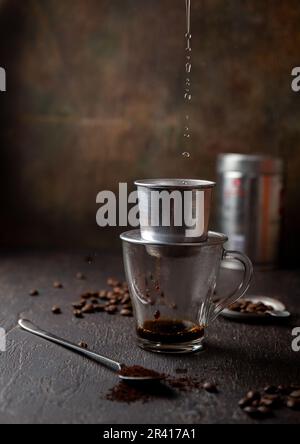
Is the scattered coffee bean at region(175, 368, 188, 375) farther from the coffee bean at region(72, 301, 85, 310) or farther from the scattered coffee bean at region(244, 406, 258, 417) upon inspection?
the coffee bean at region(72, 301, 85, 310)

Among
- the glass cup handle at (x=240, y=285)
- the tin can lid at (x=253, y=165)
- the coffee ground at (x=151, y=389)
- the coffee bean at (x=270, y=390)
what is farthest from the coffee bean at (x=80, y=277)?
the coffee bean at (x=270, y=390)

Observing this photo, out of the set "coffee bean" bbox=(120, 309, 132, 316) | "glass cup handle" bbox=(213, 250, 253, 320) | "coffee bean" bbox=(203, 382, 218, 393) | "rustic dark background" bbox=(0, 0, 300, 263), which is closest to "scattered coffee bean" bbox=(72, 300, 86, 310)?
"coffee bean" bbox=(120, 309, 132, 316)

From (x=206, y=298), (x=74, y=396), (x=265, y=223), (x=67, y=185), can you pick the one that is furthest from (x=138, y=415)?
(x=67, y=185)

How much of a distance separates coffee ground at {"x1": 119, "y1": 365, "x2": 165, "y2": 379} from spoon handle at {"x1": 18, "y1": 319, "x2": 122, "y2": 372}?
32mm

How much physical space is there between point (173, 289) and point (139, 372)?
0.19 m

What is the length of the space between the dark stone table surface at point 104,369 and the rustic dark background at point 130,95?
58 centimetres

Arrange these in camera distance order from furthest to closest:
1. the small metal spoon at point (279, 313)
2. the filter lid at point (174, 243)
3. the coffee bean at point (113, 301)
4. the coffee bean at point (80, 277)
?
the coffee bean at point (80, 277) < the coffee bean at point (113, 301) < the small metal spoon at point (279, 313) < the filter lid at point (174, 243)

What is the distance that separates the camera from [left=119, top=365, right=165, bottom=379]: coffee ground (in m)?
1.07

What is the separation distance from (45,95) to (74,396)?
1.43 meters

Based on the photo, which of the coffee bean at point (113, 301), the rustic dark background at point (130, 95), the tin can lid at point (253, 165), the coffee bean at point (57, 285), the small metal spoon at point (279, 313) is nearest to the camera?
the small metal spoon at point (279, 313)

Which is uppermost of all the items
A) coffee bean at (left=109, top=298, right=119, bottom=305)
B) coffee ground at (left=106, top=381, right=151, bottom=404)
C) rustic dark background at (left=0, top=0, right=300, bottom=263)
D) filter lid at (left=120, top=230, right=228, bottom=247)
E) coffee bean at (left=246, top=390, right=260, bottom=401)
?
rustic dark background at (left=0, top=0, right=300, bottom=263)

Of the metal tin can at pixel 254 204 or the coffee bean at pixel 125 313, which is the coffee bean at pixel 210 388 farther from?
the metal tin can at pixel 254 204

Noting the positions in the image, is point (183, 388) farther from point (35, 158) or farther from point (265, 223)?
point (35, 158)

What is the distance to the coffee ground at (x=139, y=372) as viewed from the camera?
1.07 meters
